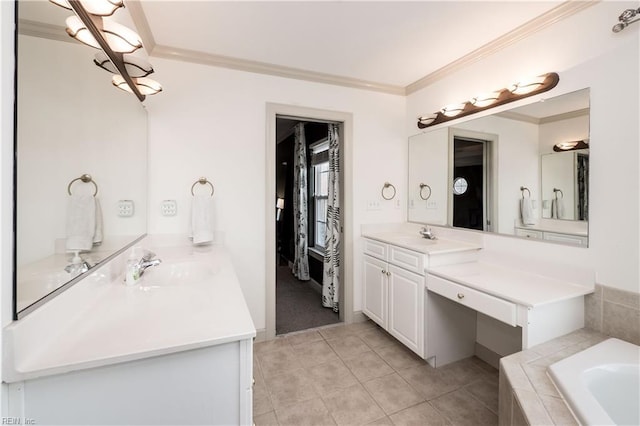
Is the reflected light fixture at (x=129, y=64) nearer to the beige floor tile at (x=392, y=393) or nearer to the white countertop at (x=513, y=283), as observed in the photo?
the white countertop at (x=513, y=283)

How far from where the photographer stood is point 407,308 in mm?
2262

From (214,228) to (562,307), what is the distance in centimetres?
235

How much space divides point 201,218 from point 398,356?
76.3 inches

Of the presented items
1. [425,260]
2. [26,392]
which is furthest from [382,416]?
[26,392]

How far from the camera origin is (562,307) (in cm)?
156

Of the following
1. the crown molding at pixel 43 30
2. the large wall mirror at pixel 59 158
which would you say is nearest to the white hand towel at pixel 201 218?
the large wall mirror at pixel 59 158

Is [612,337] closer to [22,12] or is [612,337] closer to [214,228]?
[214,228]

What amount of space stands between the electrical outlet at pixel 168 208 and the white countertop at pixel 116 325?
3.13ft

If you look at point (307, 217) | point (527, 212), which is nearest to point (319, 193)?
point (307, 217)

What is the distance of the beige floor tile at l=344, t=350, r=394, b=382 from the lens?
6.73 feet

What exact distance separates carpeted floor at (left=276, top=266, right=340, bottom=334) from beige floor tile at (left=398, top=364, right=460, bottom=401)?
100cm

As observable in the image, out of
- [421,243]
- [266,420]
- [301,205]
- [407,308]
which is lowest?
[266,420]

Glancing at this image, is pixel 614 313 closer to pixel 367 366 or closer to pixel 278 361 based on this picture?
pixel 367 366

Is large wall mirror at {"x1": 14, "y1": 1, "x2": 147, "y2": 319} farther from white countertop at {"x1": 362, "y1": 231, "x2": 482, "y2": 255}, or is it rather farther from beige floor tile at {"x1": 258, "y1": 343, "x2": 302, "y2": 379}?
white countertop at {"x1": 362, "y1": 231, "x2": 482, "y2": 255}
